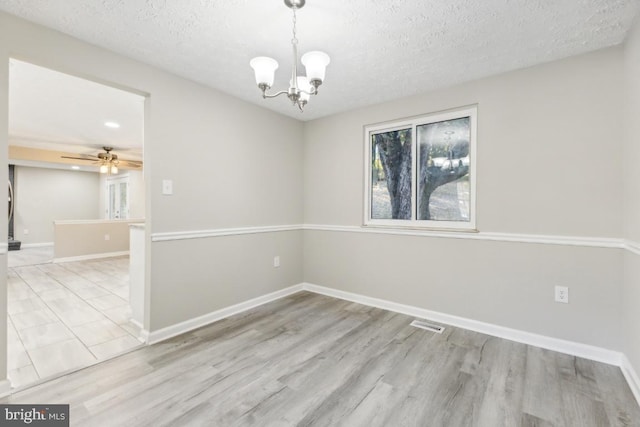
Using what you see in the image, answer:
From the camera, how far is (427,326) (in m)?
2.69

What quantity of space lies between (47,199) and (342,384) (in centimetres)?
992

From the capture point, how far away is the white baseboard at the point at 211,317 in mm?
2399

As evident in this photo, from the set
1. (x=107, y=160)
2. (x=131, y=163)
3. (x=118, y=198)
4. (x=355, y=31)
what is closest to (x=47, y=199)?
(x=118, y=198)

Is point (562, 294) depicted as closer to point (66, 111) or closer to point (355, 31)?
point (355, 31)

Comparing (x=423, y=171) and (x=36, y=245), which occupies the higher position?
(x=423, y=171)

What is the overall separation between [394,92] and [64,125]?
4.84 metres

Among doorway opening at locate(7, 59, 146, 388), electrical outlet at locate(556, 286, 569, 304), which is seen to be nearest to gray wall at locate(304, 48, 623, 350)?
electrical outlet at locate(556, 286, 569, 304)

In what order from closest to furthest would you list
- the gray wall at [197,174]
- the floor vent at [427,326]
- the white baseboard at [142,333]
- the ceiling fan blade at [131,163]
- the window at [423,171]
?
the gray wall at [197,174], the white baseboard at [142,333], the floor vent at [427,326], the window at [423,171], the ceiling fan blade at [131,163]

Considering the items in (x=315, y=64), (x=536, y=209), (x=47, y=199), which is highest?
(x=315, y=64)

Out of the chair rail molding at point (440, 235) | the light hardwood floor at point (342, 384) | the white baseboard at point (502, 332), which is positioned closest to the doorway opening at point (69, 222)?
the light hardwood floor at point (342, 384)

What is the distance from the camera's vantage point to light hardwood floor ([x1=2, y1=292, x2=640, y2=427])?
153 centimetres

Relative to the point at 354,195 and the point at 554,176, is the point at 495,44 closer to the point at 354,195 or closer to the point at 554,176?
the point at 554,176

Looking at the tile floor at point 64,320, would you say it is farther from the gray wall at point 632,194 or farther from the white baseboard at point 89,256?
the gray wall at point 632,194

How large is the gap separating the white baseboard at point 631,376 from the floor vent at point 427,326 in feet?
3.85
